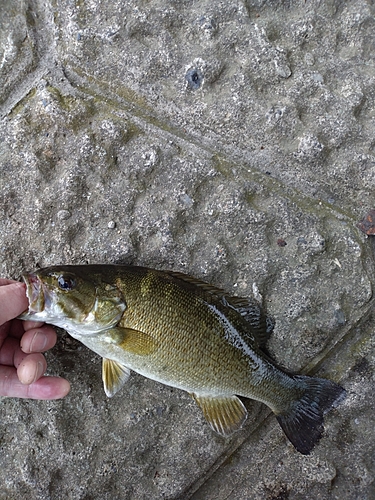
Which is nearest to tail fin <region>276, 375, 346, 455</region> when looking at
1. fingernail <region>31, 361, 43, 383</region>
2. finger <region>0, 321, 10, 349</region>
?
fingernail <region>31, 361, 43, 383</region>

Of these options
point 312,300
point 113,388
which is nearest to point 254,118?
point 312,300

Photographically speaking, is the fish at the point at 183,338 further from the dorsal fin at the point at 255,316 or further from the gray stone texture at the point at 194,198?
the gray stone texture at the point at 194,198

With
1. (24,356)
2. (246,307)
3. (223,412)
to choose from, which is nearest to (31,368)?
(24,356)

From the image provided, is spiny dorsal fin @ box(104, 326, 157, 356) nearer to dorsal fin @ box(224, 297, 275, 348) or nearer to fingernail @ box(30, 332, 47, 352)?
fingernail @ box(30, 332, 47, 352)

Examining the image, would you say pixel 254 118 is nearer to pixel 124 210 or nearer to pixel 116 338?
pixel 124 210

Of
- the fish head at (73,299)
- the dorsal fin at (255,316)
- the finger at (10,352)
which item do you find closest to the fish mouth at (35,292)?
the fish head at (73,299)

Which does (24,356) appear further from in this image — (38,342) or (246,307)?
(246,307)
